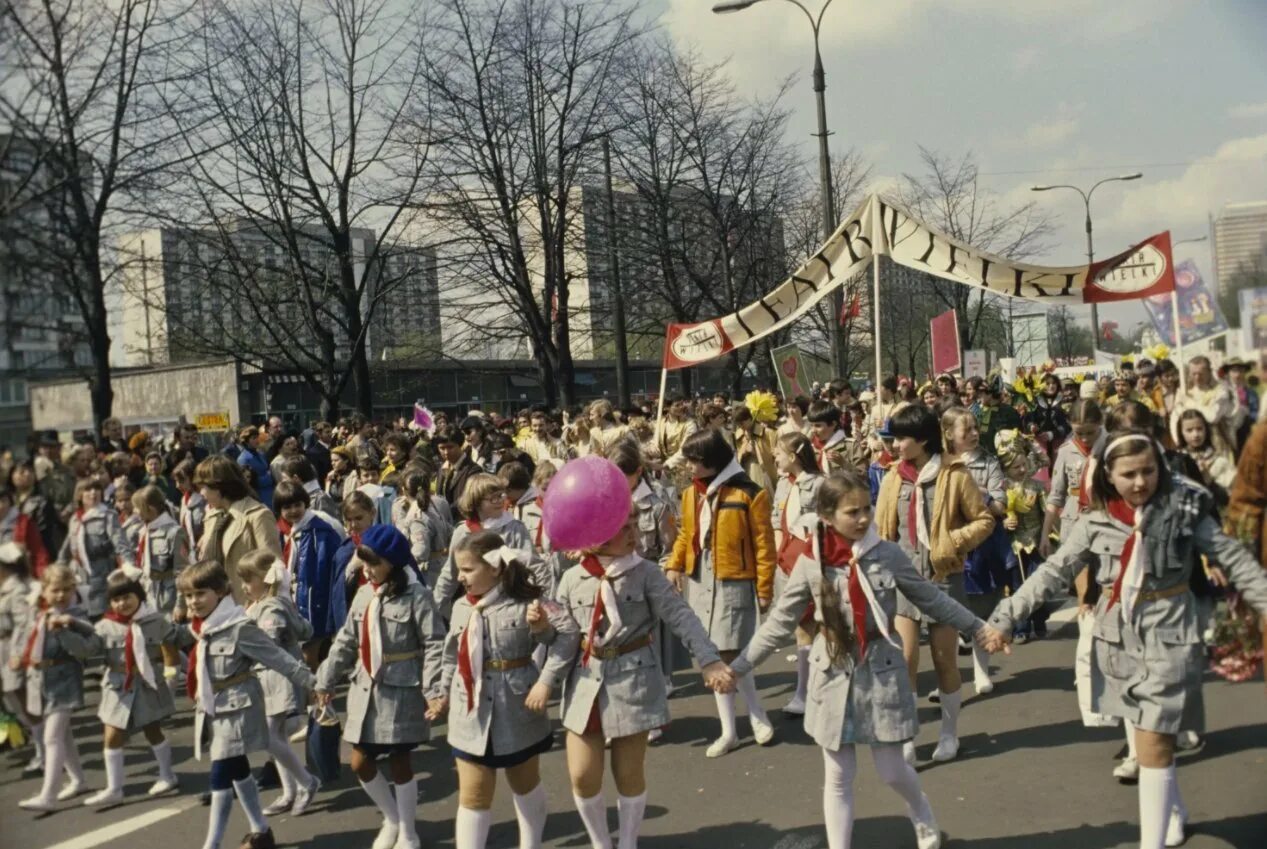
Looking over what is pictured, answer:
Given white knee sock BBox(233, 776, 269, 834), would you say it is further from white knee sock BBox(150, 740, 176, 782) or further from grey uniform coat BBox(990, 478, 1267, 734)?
grey uniform coat BBox(990, 478, 1267, 734)

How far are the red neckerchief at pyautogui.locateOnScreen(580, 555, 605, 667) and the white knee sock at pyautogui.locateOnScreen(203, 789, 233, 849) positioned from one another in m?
1.71

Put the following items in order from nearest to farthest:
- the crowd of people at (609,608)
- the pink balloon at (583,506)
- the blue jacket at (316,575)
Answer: the crowd of people at (609,608), the pink balloon at (583,506), the blue jacket at (316,575)

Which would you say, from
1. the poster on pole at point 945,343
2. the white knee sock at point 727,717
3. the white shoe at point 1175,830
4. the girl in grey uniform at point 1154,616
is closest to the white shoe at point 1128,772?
the white shoe at point 1175,830

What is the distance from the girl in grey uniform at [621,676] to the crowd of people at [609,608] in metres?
0.01

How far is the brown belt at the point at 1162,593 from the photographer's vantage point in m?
4.02

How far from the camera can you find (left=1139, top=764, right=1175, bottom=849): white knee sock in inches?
158

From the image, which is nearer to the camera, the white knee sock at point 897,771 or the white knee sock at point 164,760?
the white knee sock at point 897,771

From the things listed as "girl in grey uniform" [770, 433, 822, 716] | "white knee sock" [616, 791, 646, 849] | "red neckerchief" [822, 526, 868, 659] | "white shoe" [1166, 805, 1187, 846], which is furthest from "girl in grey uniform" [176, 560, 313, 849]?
"white shoe" [1166, 805, 1187, 846]

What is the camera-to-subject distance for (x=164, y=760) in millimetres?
5316

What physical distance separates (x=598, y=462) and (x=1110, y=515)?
6.25 ft

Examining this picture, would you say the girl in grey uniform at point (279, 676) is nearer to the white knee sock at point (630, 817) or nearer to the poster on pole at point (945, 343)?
the white knee sock at point (630, 817)

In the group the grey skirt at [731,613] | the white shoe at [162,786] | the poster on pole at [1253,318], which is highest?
the poster on pole at [1253,318]

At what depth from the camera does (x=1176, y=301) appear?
3.99 m

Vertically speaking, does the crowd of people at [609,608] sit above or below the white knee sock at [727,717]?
above
